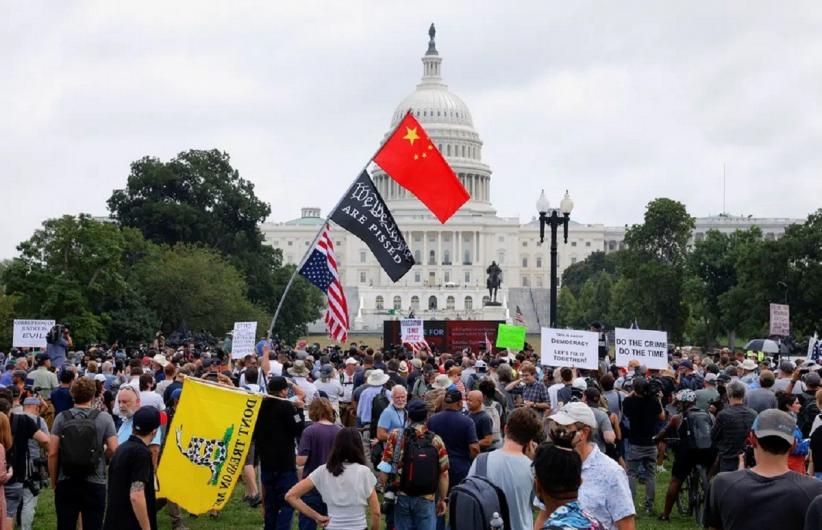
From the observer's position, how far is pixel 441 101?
14825cm

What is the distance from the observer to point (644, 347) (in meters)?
18.0

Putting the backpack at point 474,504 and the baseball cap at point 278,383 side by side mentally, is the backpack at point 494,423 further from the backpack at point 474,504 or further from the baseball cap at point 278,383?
the backpack at point 474,504

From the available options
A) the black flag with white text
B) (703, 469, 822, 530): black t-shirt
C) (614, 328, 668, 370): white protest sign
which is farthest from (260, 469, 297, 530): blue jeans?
(614, 328, 668, 370): white protest sign

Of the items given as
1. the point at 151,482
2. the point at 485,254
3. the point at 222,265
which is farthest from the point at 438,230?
the point at 151,482

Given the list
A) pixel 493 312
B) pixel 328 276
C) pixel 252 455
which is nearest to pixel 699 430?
pixel 252 455

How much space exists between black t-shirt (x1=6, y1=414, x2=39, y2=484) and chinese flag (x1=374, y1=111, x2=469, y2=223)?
8.38 m

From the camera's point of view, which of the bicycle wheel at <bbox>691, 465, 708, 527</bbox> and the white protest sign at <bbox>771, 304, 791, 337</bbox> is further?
the white protest sign at <bbox>771, 304, 791, 337</bbox>

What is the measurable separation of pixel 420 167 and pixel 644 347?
378cm

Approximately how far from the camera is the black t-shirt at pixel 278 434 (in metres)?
10.3

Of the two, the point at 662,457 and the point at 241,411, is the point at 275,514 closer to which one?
the point at 241,411

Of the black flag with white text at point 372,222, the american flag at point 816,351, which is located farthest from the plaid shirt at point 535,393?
the american flag at point 816,351

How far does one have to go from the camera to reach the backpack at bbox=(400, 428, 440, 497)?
356 inches

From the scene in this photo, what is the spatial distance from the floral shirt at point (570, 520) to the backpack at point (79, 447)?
4640mm

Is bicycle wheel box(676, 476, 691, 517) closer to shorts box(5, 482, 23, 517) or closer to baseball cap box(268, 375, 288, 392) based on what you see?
baseball cap box(268, 375, 288, 392)
